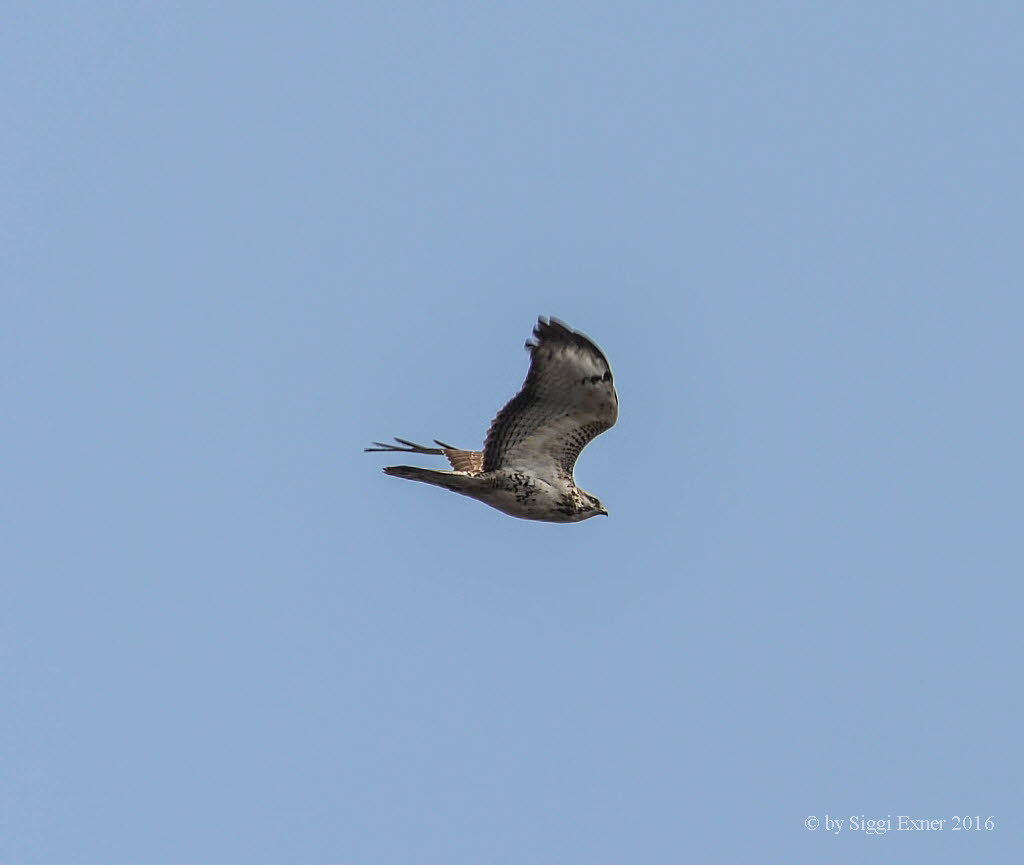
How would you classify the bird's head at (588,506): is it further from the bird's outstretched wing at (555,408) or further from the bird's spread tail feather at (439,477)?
the bird's spread tail feather at (439,477)

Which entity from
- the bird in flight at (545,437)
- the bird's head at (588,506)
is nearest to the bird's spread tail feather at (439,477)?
the bird in flight at (545,437)

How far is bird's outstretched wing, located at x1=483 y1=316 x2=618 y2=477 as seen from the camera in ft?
71.3

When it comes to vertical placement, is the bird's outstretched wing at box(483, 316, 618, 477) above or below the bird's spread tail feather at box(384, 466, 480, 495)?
above

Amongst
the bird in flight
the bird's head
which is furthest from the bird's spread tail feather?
the bird's head

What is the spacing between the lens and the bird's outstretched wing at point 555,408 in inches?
856

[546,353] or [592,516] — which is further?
[592,516]

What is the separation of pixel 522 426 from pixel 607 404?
100 centimetres

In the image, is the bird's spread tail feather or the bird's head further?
the bird's head

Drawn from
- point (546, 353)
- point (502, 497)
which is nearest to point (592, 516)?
point (502, 497)

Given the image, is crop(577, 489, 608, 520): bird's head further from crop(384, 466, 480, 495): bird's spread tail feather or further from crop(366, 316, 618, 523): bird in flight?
crop(384, 466, 480, 495): bird's spread tail feather

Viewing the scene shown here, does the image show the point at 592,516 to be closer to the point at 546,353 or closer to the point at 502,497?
the point at 502,497

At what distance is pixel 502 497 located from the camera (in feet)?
76.4

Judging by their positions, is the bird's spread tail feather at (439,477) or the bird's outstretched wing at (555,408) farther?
the bird's spread tail feather at (439,477)

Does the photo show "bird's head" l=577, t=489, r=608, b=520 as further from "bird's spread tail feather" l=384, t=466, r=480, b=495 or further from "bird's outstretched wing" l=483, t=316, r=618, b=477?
"bird's spread tail feather" l=384, t=466, r=480, b=495
